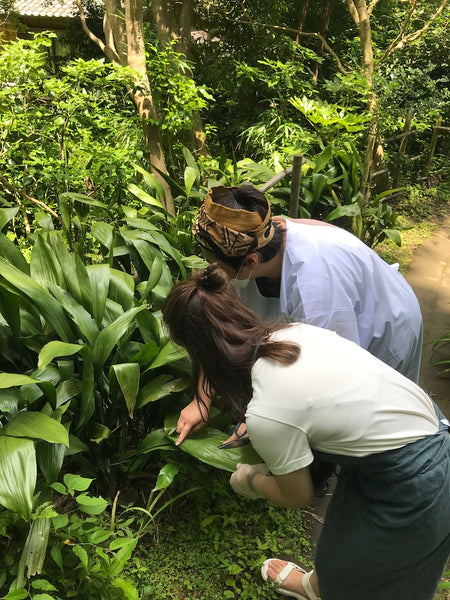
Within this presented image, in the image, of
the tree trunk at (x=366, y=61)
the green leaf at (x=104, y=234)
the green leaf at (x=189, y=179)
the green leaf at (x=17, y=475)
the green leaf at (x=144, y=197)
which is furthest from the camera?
the tree trunk at (x=366, y=61)

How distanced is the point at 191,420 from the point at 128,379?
0.27 m

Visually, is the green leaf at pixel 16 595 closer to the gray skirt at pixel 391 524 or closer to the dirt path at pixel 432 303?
the gray skirt at pixel 391 524

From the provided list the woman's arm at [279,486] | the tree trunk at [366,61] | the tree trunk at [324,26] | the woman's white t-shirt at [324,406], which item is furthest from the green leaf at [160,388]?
the tree trunk at [324,26]

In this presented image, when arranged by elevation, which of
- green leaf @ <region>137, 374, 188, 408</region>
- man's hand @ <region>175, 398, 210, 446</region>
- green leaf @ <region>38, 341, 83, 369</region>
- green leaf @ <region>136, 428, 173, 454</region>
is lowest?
green leaf @ <region>136, 428, 173, 454</region>

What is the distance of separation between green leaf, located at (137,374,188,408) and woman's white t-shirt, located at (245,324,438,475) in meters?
0.77

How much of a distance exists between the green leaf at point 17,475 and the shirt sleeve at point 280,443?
64 centimetres

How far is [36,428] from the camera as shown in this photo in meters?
1.39

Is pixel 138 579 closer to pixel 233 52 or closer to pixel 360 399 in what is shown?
pixel 360 399

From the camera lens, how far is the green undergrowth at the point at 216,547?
66.6 inches

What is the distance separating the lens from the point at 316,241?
1.55 metres

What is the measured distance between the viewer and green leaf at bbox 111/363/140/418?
1.58m

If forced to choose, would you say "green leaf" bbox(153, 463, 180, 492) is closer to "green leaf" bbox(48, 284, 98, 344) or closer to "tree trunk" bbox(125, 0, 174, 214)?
"green leaf" bbox(48, 284, 98, 344)

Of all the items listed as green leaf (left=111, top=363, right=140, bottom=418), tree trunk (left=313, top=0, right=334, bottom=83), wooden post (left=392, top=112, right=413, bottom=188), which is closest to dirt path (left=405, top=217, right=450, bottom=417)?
wooden post (left=392, top=112, right=413, bottom=188)

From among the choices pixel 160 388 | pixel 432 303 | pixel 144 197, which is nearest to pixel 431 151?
pixel 432 303
